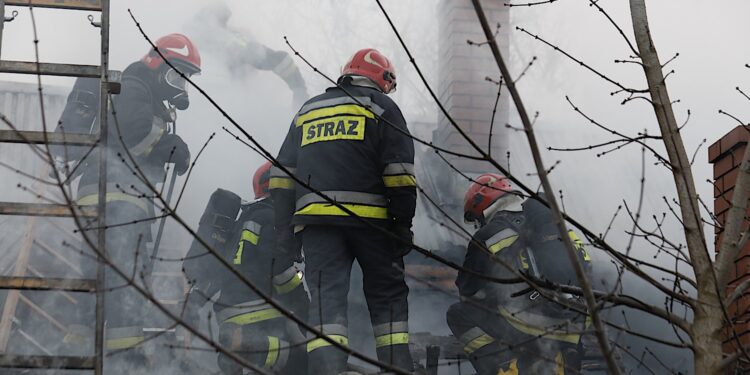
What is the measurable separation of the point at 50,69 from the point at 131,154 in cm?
197

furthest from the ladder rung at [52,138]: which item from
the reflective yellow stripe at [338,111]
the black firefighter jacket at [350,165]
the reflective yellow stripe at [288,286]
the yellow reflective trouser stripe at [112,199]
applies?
the yellow reflective trouser stripe at [112,199]

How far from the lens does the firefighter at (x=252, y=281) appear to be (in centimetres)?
607

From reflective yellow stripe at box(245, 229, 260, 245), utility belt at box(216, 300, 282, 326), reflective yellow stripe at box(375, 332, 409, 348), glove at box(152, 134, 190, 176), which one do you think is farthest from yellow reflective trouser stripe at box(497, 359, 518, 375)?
glove at box(152, 134, 190, 176)

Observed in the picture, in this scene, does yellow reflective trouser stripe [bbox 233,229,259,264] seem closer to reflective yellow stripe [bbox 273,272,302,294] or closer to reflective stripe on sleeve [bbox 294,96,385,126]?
reflective yellow stripe [bbox 273,272,302,294]

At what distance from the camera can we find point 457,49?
9.45m

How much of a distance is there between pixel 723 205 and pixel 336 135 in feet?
6.94

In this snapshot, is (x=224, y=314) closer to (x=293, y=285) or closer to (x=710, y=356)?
(x=293, y=285)

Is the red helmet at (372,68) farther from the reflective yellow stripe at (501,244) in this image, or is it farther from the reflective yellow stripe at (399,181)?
the reflective yellow stripe at (501,244)

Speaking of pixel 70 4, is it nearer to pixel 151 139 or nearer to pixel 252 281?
pixel 252 281

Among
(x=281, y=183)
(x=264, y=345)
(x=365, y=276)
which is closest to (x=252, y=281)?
(x=264, y=345)

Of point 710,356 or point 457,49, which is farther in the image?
point 457,49

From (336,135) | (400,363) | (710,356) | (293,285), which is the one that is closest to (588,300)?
(710,356)

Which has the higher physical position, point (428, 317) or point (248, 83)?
point (248, 83)

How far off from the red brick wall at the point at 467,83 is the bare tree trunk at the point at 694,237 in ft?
18.0
